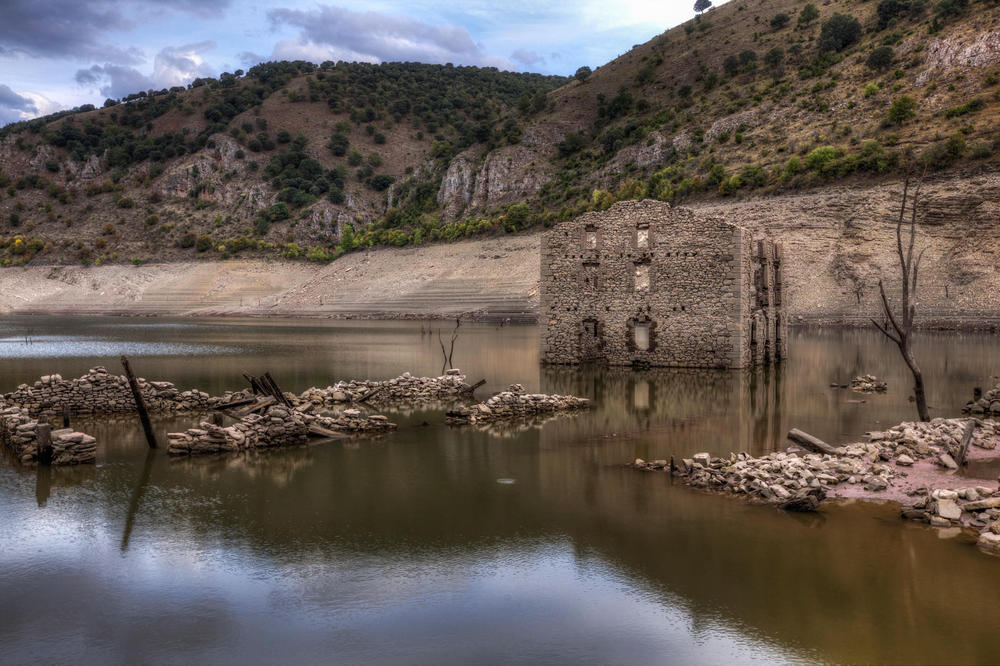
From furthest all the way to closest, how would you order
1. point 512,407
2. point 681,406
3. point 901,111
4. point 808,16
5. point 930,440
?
point 808,16
point 901,111
point 681,406
point 512,407
point 930,440

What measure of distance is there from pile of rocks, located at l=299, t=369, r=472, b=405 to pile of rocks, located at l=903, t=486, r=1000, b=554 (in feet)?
47.6

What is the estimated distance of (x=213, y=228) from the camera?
128875 mm

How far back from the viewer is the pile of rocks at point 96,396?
62.1ft

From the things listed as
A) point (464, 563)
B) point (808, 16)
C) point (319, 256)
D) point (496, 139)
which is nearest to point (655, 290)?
point (464, 563)

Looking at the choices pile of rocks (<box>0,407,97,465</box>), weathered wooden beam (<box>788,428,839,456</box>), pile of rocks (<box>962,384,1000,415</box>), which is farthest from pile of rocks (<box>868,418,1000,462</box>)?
pile of rocks (<box>0,407,97,465</box>)

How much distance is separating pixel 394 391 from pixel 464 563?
14.0 metres

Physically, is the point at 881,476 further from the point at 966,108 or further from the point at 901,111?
the point at 901,111

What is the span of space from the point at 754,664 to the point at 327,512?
21.7 feet

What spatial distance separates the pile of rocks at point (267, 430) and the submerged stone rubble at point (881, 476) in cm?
700

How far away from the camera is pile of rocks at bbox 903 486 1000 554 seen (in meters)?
10.0

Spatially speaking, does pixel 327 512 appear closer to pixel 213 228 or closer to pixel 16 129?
pixel 213 228

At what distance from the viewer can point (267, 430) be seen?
16.0 m

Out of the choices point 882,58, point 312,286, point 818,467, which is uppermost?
point 882,58

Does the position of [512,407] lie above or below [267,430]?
below
